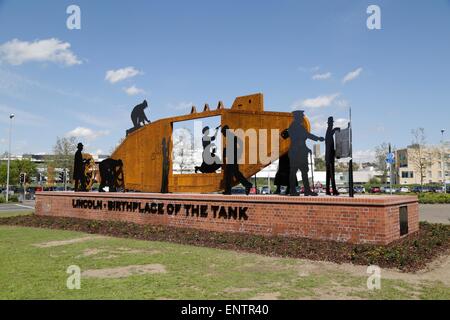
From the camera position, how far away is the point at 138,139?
17.7 m

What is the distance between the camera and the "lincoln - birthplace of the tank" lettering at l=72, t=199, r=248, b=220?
39.8ft

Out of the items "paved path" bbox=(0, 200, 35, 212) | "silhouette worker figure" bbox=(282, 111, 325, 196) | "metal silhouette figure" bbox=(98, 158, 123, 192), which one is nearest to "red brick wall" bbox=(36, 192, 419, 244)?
"silhouette worker figure" bbox=(282, 111, 325, 196)

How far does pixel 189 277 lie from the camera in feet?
23.6

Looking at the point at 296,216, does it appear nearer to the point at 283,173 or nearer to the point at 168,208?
the point at 283,173

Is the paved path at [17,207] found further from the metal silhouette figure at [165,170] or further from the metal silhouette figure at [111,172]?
the metal silhouette figure at [165,170]

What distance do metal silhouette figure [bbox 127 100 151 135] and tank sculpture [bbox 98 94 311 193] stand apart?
286 millimetres

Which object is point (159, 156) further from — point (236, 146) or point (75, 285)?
point (75, 285)

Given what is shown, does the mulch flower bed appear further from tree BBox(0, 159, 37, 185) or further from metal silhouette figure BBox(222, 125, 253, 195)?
tree BBox(0, 159, 37, 185)

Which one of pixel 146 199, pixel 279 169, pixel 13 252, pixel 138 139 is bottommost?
pixel 13 252

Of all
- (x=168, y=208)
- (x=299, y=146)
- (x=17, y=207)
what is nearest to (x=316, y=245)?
(x=299, y=146)

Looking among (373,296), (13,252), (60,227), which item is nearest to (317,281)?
(373,296)

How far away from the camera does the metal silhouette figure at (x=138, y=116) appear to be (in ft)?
60.6
